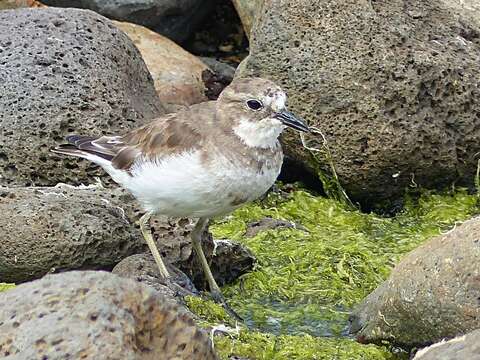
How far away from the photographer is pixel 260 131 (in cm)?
741

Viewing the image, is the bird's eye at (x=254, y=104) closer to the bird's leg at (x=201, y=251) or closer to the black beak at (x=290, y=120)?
the black beak at (x=290, y=120)

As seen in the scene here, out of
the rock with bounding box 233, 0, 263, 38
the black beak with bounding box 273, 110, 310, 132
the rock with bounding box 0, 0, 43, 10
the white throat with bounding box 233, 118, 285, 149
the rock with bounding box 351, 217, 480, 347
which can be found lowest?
the rock with bounding box 0, 0, 43, 10

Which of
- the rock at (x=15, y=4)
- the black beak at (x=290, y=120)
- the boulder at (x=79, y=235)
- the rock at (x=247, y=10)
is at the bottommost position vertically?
the rock at (x=15, y=4)

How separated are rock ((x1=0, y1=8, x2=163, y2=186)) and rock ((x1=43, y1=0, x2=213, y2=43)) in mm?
3321

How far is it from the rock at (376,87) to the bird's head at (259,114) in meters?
2.20

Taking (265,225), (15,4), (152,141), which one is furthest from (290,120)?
(15,4)

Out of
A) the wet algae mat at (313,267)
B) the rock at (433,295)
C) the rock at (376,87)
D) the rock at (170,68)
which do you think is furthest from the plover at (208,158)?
the rock at (170,68)

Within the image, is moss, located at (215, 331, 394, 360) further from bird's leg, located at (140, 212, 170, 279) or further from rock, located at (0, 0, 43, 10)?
rock, located at (0, 0, 43, 10)

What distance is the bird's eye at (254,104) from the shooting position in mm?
7422

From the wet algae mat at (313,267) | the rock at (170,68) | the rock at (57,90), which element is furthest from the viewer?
the rock at (170,68)

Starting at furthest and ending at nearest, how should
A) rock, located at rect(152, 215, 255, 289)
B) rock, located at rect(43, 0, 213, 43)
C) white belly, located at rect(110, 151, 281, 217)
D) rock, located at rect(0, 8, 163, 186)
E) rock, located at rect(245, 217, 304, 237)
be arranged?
rock, located at rect(43, 0, 213, 43), rock, located at rect(245, 217, 304, 237), rock, located at rect(0, 8, 163, 186), rock, located at rect(152, 215, 255, 289), white belly, located at rect(110, 151, 281, 217)

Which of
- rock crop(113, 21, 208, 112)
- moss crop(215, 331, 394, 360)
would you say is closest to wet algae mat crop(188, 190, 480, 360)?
moss crop(215, 331, 394, 360)

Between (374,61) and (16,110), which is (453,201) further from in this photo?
(16,110)

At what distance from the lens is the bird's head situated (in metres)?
7.35
